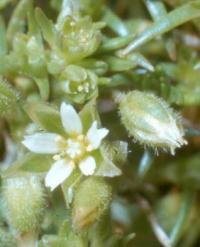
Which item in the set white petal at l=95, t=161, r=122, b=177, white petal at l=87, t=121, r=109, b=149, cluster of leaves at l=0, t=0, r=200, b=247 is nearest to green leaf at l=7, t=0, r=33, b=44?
cluster of leaves at l=0, t=0, r=200, b=247

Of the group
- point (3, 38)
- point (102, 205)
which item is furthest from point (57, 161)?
point (3, 38)

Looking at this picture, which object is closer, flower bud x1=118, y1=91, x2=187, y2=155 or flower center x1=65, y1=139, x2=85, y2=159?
flower bud x1=118, y1=91, x2=187, y2=155

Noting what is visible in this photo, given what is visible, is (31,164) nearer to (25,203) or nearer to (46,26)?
(25,203)

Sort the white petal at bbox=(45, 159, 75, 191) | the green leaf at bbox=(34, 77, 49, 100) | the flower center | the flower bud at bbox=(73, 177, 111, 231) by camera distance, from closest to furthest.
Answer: the flower bud at bbox=(73, 177, 111, 231), the white petal at bbox=(45, 159, 75, 191), the flower center, the green leaf at bbox=(34, 77, 49, 100)

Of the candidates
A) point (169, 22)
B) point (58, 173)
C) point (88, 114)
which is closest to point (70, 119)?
point (88, 114)

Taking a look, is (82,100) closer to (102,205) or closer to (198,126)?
(102,205)

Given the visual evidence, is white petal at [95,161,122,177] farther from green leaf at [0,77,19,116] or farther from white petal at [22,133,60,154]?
green leaf at [0,77,19,116]
